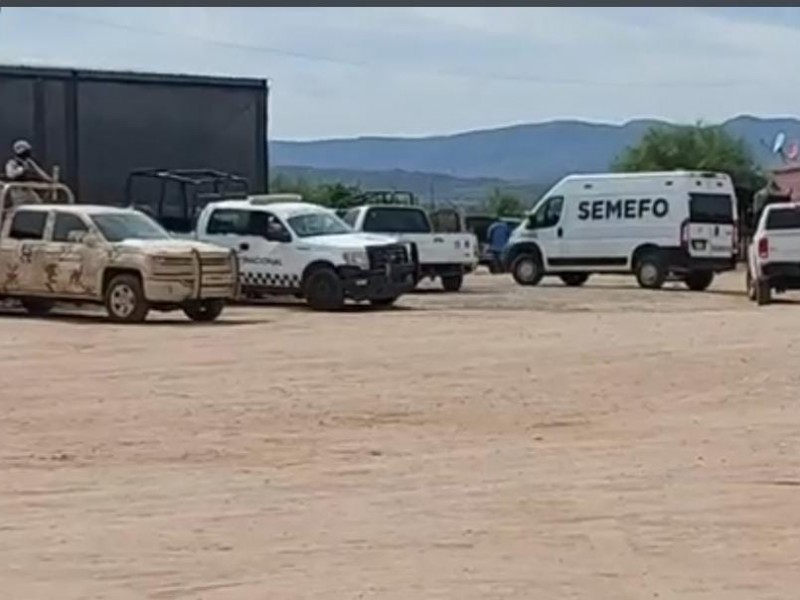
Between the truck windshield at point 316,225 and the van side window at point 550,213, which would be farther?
the van side window at point 550,213

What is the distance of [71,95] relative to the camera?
101 ft

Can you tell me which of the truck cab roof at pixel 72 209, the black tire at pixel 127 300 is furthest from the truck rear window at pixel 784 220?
the black tire at pixel 127 300

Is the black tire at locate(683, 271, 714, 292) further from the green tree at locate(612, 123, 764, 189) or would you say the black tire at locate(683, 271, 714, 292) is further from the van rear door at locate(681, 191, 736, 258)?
the green tree at locate(612, 123, 764, 189)

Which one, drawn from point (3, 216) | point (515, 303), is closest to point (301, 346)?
point (3, 216)

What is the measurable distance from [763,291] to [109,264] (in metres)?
10.6

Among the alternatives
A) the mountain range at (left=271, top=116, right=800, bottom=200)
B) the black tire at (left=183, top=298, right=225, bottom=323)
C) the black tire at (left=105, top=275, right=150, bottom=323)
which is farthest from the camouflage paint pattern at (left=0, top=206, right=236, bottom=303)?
the mountain range at (left=271, top=116, right=800, bottom=200)

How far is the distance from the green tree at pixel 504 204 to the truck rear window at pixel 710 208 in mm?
30898

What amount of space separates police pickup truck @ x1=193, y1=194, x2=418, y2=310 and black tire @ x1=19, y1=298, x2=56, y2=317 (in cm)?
305

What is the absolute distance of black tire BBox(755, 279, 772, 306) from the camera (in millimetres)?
28750

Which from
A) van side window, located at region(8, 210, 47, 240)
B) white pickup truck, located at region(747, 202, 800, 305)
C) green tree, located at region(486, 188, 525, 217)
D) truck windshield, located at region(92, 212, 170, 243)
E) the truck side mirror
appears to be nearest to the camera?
truck windshield, located at region(92, 212, 170, 243)

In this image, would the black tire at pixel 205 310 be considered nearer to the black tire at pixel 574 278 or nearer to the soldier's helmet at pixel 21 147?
the soldier's helmet at pixel 21 147

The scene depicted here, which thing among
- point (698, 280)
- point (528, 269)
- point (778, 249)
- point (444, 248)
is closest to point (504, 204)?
point (528, 269)

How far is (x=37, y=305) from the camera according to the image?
26.1 metres

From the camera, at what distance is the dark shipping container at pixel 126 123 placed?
3023 cm
